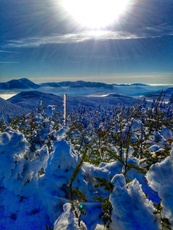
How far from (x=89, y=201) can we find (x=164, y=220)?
1860mm

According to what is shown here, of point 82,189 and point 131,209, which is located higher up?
point 131,209

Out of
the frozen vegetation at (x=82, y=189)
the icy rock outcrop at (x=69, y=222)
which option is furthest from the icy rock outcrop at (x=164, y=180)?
the icy rock outcrop at (x=69, y=222)

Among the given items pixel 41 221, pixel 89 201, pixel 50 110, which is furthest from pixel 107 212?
pixel 50 110

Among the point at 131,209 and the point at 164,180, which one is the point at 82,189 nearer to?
the point at 131,209

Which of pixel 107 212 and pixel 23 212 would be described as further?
pixel 23 212

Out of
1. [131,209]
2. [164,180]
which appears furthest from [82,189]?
[164,180]

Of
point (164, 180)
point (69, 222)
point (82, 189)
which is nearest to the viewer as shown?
point (164, 180)

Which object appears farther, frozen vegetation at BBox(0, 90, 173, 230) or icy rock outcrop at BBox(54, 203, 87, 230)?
icy rock outcrop at BBox(54, 203, 87, 230)

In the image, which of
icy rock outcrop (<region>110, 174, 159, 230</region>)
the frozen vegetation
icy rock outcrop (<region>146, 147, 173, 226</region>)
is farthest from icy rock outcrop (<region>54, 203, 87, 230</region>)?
icy rock outcrop (<region>146, 147, 173, 226</region>)

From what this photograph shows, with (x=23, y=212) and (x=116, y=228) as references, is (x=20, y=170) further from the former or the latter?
(x=116, y=228)

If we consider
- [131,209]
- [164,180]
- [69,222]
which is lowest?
[69,222]

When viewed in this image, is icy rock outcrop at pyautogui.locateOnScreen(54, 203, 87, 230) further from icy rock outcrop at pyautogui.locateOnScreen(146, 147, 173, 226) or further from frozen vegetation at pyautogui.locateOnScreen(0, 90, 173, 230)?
icy rock outcrop at pyautogui.locateOnScreen(146, 147, 173, 226)

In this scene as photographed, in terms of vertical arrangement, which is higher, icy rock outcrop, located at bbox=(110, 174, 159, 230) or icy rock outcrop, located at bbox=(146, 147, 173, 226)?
icy rock outcrop, located at bbox=(146, 147, 173, 226)

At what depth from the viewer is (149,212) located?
1156 millimetres
